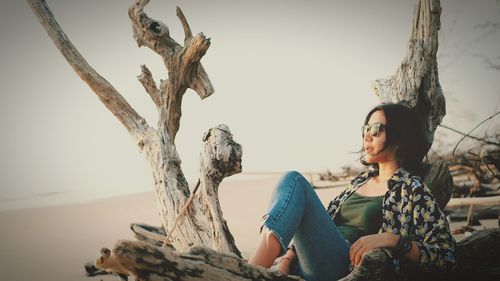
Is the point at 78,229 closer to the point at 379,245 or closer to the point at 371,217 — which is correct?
the point at 371,217

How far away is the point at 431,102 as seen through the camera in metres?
2.86

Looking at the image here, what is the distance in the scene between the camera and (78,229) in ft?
27.9

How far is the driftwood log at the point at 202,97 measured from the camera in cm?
261

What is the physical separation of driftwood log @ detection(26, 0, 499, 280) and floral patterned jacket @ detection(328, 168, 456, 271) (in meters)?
0.22

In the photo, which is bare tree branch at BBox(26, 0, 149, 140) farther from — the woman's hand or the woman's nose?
the woman's hand

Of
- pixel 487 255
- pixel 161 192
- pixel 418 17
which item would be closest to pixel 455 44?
pixel 418 17

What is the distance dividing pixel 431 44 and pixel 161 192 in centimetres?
223

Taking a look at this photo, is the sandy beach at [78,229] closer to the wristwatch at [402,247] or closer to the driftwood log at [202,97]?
the driftwood log at [202,97]

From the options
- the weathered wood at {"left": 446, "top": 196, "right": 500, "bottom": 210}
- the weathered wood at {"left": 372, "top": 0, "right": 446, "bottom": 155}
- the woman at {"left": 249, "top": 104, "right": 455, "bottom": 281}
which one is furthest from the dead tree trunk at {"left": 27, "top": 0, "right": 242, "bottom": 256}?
the weathered wood at {"left": 446, "top": 196, "right": 500, "bottom": 210}

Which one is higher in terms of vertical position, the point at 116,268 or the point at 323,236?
the point at 116,268

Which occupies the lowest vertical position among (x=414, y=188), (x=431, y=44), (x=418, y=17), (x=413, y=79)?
(x=414, y=188)

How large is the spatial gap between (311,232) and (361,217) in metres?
0.39

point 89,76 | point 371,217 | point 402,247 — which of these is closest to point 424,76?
point 371,217

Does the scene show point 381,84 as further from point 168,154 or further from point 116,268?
point 116,268
